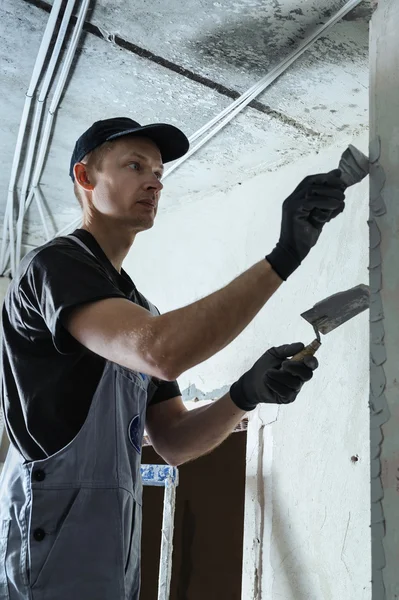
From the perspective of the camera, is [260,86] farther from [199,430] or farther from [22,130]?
[199,430]

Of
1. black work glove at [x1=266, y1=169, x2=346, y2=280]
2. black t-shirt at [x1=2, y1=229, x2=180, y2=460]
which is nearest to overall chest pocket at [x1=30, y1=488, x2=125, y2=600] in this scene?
black t-shirt at [x1=2, y1=229, x2=180, y2=460]

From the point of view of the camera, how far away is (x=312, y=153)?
7.46 feet

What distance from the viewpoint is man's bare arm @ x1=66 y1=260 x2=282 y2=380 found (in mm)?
1054

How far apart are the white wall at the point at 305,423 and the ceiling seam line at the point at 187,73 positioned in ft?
0.57

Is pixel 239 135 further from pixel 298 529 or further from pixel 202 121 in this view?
pixel 298 529

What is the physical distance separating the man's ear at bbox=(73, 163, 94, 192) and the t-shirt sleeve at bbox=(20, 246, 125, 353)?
32 cm

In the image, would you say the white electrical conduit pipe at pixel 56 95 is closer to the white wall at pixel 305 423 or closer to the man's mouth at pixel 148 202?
the man's mouth at pixel 148 202

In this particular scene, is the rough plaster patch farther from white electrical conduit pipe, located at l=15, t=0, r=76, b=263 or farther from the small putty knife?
white electrical conduit pipe, located at l=15, t=0, r=76, b=263

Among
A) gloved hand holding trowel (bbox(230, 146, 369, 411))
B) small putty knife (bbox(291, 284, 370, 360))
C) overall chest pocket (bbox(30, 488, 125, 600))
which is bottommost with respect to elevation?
overall chest pocket (bbox(30, 488, 125, 600))

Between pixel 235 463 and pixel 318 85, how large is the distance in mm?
1516

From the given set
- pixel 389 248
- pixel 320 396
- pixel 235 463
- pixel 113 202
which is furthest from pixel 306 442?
pixel 389 248

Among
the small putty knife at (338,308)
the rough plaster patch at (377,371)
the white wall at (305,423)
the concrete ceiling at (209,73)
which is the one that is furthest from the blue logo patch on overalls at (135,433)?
the concrete ceiling at (209,73)

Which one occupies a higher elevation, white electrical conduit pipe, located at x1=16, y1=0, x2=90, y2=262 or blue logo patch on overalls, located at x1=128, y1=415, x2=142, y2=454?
white electrical conduit pipe, located at x1=16, y1=0, x2=90, y2=262

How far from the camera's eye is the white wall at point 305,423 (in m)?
1.79
